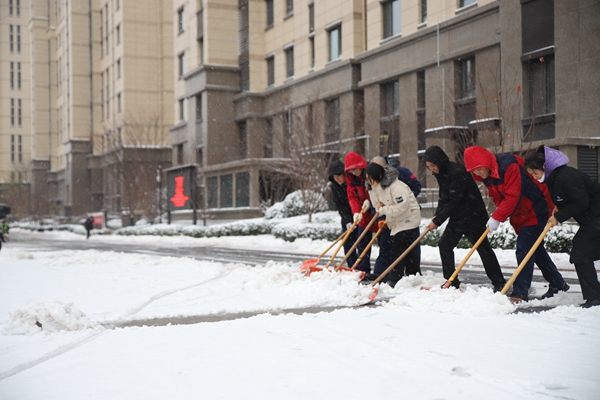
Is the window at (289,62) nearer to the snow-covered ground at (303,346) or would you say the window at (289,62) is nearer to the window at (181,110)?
the window at (181,110)

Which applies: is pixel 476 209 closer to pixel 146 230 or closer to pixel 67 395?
pixel 67 395

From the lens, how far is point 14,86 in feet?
345

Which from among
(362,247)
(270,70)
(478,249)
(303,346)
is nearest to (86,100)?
(270,70)

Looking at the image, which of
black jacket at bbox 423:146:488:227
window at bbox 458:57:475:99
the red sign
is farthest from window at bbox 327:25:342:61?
black jacket at bbox 423:146:488:227

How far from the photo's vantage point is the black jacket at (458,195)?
28.0 feet

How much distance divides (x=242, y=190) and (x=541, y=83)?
2032 centimetres

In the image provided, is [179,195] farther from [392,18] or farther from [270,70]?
[392,18]

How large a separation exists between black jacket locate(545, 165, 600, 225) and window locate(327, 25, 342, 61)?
2962cm

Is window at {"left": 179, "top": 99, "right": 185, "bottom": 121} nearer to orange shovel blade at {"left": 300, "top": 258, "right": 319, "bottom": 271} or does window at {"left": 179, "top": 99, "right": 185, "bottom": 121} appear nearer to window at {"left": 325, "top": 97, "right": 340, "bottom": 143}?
window at {"left": 325, "top": 97, "right": 340, "bottom": 143}

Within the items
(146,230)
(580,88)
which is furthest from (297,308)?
(146,230)

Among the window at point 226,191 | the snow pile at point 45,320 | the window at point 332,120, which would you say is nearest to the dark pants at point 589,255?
the snow pile at point 45,320

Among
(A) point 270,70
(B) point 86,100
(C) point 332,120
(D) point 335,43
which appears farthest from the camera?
(B) point 86,100

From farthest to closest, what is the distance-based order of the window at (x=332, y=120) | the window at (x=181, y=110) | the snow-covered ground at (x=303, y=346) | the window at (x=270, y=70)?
the window at (x=181, y=110), the window at (x=270, y=70), the window at (x=332, y=120), the snow-covered ground at (x=303, y=346)

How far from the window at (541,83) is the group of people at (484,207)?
581 inches
